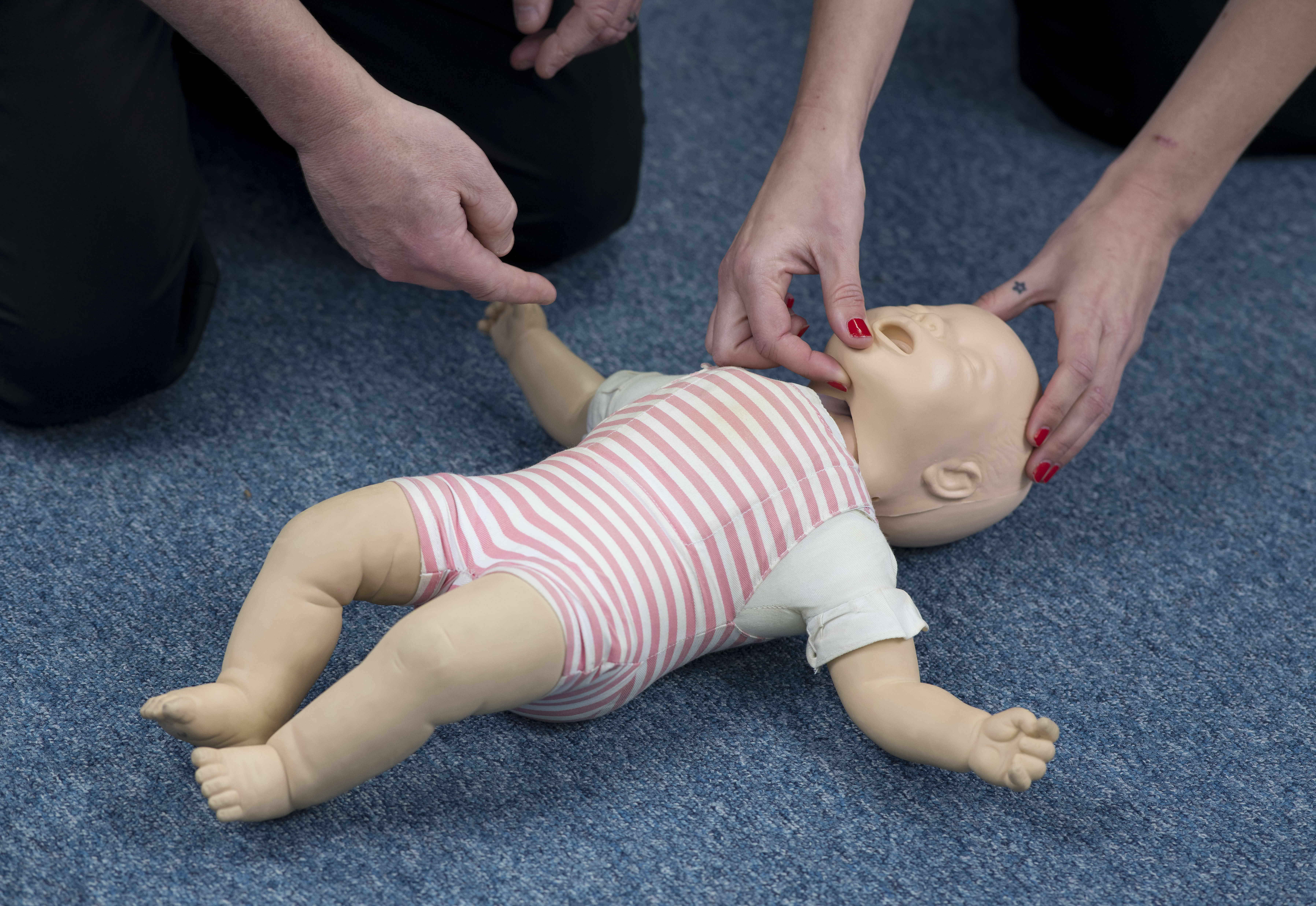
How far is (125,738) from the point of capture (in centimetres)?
89

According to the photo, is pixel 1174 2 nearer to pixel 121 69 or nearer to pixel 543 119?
pixel 543 119

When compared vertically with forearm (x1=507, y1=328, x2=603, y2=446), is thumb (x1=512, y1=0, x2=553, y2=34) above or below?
above

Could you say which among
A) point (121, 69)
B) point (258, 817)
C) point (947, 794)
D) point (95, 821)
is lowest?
point (95, 821)

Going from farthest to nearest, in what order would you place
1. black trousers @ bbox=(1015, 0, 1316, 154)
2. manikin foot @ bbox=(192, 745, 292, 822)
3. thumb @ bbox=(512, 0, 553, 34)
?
black trousers @ bbox=(1015, 0, 1316, 154) < thumb @ bbox=(512, 0, 553, 34) < manikin foot @ bbox=(192, 745, 292, 822)

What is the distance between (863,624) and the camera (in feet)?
2.90

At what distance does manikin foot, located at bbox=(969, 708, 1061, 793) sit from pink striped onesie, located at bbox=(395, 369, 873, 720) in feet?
0.70

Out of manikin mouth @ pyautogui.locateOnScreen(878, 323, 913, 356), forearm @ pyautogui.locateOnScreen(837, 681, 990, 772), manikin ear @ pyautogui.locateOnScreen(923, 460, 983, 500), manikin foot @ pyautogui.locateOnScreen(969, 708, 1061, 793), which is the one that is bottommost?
forearm @ pyautogui.locateOnScreen(837, 681, 990, 772)

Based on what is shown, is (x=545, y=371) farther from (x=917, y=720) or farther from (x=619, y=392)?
(x=917, y=720)

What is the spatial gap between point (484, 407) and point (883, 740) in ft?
1.89

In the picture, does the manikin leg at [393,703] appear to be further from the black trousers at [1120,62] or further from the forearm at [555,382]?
the black trousers at [1120,62]

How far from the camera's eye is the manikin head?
96cm

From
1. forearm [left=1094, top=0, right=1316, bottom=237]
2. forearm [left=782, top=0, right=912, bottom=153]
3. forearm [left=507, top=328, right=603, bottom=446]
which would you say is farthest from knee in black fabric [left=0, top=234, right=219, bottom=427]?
forearm [left=1094, top=0, right=1316, bottom=237]

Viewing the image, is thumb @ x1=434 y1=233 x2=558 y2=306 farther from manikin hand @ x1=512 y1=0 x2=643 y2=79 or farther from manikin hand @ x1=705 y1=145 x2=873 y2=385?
manikin hand @ x1=512 y1=0 x2=643 y2=79

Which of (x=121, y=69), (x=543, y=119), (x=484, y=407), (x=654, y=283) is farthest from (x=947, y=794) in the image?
(x=121, y=69)
